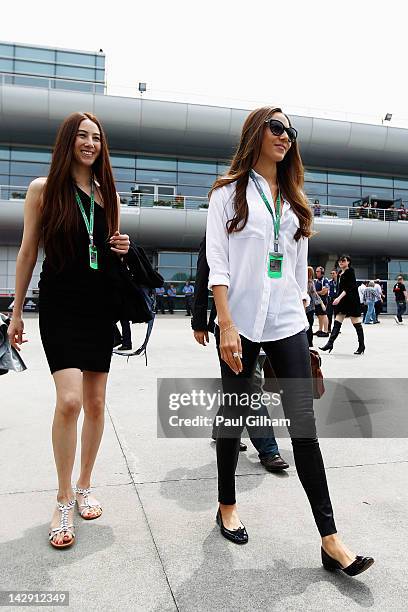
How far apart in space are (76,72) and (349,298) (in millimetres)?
25098

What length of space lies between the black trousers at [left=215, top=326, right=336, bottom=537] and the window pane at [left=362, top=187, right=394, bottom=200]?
2721 cm

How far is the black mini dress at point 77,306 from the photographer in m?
2.24

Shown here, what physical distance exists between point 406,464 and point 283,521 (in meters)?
1.25

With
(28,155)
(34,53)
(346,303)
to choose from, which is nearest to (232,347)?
(346,303)

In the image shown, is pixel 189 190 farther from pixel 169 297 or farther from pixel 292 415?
Answer: pixel 292 415

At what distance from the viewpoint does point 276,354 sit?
212cm

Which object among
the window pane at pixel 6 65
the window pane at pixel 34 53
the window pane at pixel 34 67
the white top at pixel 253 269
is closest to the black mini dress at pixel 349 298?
the white top at pixel 253 269

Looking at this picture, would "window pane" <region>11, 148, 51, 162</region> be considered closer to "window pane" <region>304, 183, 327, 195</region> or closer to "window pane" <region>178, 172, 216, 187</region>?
"window pane" <region>178, 172, 216, 187</region>

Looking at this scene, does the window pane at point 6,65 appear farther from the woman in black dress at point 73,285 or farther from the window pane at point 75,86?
the woman in black dress at point 73,285

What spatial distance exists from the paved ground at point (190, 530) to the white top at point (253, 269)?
95cm

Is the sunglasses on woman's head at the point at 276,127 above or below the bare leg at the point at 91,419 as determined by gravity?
above

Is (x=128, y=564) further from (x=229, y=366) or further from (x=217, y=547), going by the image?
(x=229, y=366)

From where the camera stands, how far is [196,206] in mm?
23672

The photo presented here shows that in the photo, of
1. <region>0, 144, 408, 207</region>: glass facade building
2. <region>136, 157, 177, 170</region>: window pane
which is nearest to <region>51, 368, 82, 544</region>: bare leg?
<region>0, 144, 408, 207</region>: glass facade building
